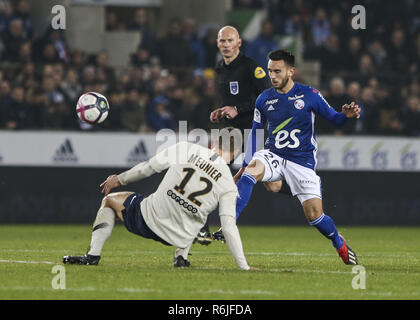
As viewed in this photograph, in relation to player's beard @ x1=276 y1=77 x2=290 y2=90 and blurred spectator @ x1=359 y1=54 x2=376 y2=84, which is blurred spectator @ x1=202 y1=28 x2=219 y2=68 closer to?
blurred spectator @ x1=359 y1=54 x2=376 y2=84

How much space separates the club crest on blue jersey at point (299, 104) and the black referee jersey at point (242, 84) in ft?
3.75

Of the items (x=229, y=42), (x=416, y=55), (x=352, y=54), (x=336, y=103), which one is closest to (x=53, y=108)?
(x=336, y=103)

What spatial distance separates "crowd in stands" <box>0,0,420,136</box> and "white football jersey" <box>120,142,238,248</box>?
26.8 feet

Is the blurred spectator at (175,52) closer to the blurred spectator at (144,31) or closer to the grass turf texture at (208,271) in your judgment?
the blurred spectator at (144,31)

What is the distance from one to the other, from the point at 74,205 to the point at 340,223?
4963mm

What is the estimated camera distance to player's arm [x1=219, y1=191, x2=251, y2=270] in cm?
830

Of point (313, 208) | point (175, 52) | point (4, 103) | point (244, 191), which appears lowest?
point (313, 208)

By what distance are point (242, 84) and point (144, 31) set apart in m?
9.01

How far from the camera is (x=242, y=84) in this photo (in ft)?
36.7

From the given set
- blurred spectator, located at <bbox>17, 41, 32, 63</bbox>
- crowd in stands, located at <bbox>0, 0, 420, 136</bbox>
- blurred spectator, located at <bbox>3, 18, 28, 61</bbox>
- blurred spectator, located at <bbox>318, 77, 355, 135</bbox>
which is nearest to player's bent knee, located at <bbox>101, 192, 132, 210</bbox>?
crowd in stands, located at <bbox>0, 0, 420, 136</bbox>

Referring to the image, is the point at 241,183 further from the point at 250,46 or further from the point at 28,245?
the point at 250,46

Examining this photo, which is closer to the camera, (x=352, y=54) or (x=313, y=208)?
(x=313, y=208)

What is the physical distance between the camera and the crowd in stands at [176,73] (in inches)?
659

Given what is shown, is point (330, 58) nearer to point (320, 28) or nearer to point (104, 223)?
point (320, 28)
